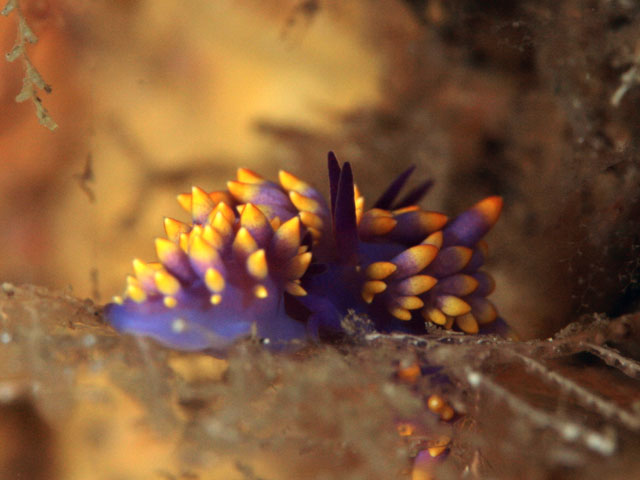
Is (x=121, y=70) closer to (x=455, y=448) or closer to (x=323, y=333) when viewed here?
(x=323, y=333)

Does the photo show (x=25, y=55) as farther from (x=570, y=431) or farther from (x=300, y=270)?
(x=570, y=431)

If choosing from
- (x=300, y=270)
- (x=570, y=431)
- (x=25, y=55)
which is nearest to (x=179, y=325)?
(x=300, y=270)

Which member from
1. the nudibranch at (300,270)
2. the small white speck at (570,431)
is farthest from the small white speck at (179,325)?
the small white speck at (570,431)

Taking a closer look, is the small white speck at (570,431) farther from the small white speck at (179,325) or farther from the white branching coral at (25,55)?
the white branching coral at (25,55)

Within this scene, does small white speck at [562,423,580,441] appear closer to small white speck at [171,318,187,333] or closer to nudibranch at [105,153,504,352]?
nudibranch at [105,153,504,352]

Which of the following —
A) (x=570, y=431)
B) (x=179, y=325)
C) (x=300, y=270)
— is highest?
(x=570, y=431)

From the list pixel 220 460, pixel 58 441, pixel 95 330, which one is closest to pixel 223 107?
pixel 95 330

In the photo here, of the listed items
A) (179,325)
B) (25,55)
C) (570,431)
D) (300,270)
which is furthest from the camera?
(25,55)

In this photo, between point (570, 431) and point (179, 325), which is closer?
point (570, 431)
